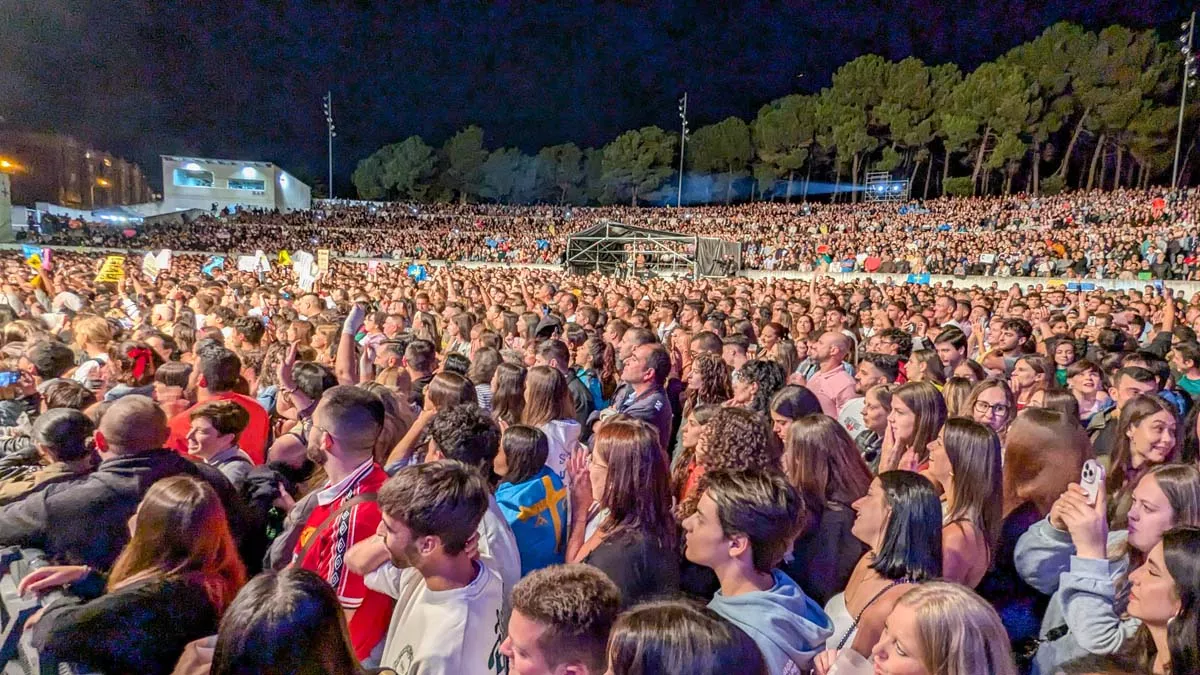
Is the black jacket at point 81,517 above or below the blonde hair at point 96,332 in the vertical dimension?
below

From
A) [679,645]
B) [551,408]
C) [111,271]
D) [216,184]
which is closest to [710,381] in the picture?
[551,408]

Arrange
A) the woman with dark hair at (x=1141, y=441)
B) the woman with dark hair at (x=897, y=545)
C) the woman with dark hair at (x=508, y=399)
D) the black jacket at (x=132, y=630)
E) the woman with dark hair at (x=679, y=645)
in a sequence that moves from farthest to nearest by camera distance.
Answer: the woman with dark hair at (x=508, y=399) → the woman with dark hair at (x=1141, y=441) → the woman with dark hair at (x=897, y=545) → the black jacket at (x=132, y=630) → the woman with dark hair at (x=679, y=645)

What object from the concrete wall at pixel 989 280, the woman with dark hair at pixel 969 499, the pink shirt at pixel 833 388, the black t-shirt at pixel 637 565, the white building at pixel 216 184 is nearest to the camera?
the black t-shirt at pixel 637 565

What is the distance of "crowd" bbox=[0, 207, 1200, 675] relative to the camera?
1788 millimetres

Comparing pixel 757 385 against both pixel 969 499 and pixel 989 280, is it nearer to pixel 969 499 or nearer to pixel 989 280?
pixel 969 499

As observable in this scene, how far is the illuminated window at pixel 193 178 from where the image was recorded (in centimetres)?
5847

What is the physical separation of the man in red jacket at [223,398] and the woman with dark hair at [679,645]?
3369 millimetres

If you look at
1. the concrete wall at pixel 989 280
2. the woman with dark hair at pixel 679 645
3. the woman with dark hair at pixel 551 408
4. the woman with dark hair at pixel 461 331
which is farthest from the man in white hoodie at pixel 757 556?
the concrete wall at pixel 989 280

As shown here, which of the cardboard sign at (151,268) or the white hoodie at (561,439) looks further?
the cardboard sign at (151,268)

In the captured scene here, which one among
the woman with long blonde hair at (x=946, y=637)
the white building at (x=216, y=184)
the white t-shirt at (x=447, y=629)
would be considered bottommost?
the white t-shirt at (x=447, y=629)

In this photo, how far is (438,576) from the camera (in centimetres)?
222

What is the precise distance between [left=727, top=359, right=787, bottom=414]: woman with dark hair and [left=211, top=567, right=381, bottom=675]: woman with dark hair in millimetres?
3549

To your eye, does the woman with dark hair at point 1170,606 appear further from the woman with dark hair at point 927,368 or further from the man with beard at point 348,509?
the woman with dark hair at point 927,368

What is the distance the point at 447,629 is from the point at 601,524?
91cm
